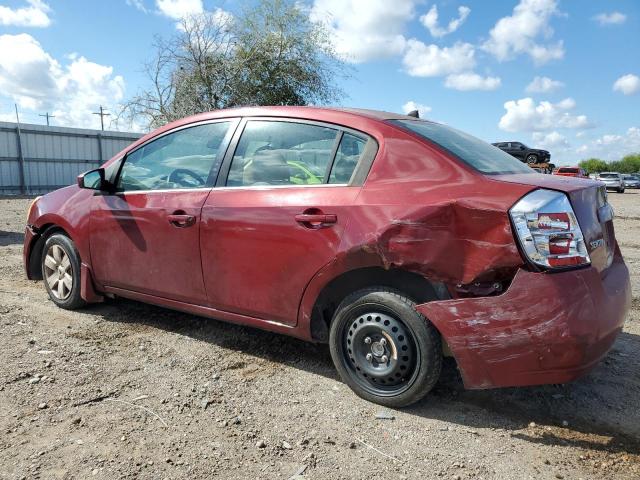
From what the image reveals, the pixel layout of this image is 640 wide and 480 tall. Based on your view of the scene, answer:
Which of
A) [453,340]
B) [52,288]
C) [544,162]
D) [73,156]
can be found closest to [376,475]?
[453,340]

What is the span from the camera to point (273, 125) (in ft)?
11.3

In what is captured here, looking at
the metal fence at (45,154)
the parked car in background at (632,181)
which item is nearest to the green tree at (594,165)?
the parked car in background at (632,181)

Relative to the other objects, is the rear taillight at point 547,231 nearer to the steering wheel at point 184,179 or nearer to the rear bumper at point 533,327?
the rear bumper at point 533,327

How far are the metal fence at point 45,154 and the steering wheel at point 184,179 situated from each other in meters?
21.7

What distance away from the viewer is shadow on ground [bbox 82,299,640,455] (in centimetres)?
268

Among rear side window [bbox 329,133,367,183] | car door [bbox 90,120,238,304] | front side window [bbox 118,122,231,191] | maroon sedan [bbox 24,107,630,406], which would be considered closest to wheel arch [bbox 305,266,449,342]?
maroon sedan [bbox 24,107,630,406]

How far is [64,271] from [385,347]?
3.04 meters

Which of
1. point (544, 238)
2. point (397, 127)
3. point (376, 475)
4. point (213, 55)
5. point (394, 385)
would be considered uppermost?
point (213, 55)

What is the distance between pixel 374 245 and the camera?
2760 mm

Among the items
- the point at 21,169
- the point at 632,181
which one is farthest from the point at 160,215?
the point at 632,181

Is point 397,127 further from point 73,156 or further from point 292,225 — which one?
point 73,156

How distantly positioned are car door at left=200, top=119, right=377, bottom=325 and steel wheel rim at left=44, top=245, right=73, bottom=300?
66.8 inches

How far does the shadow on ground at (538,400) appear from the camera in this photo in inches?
105

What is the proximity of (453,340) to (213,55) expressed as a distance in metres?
21.0
